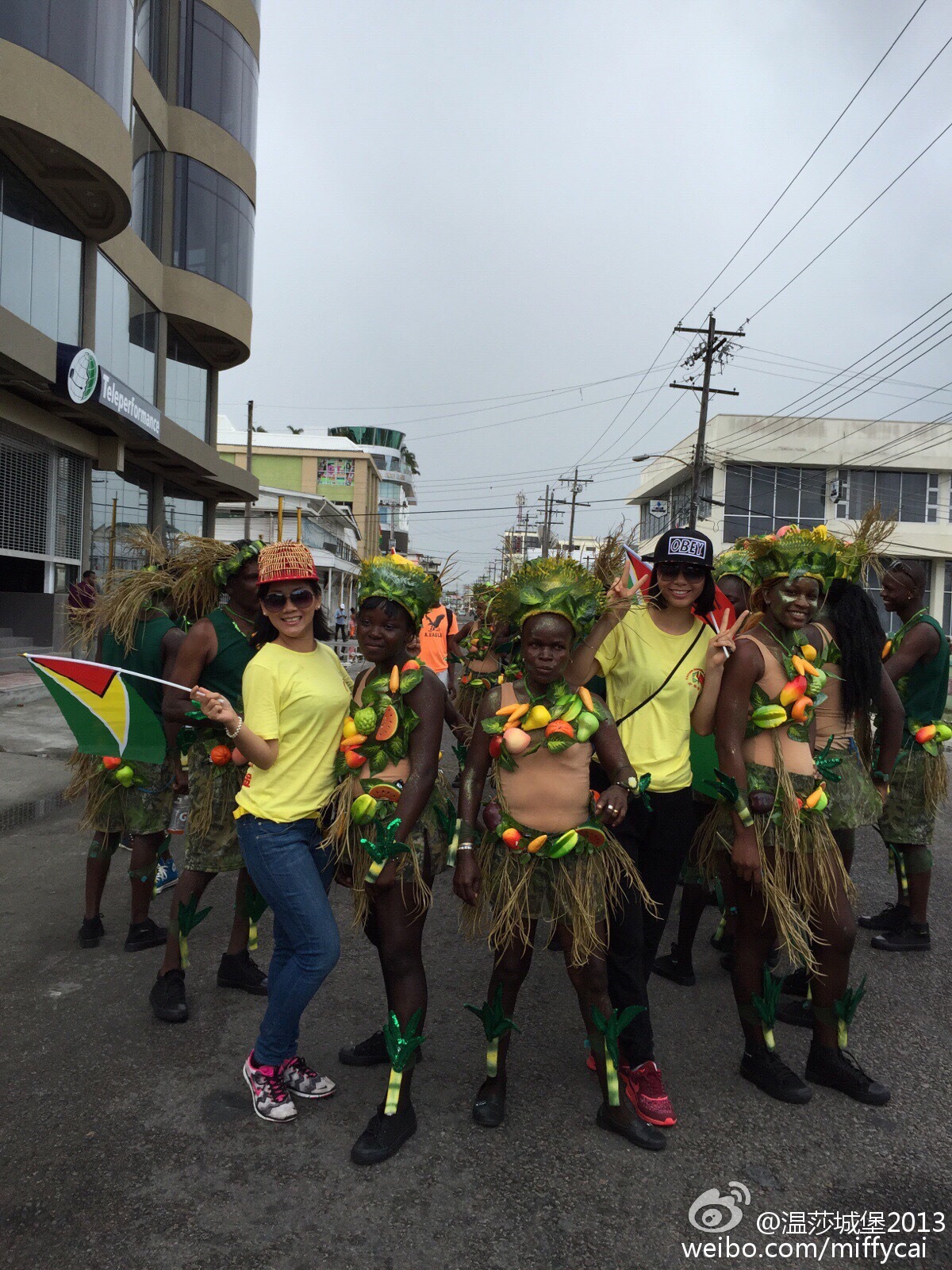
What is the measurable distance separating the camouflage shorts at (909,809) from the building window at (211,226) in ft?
70.8

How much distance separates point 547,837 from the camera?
2836 millimetres

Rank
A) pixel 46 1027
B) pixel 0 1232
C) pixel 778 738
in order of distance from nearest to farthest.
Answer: pixel 0 1232
pixel 778 738
pixel 46 1027

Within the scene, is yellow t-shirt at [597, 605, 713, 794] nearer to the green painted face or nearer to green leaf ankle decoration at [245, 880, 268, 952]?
the green painted face

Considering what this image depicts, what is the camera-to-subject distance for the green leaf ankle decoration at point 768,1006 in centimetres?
311

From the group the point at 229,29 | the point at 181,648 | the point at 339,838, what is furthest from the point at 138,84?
the point at 339,838

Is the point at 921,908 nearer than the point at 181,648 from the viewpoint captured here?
No

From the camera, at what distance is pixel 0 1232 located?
2.27m

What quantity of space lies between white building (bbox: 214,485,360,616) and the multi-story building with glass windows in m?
11.1

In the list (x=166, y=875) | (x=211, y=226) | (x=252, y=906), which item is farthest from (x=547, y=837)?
(x=211, y=226)

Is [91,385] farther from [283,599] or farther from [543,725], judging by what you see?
[543,725]

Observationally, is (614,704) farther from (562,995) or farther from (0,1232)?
(0,1232)

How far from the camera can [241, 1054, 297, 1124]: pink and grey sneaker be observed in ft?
9.31

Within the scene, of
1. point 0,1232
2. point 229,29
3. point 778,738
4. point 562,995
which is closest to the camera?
point 0,1232

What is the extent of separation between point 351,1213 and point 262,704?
1501 millimetres
